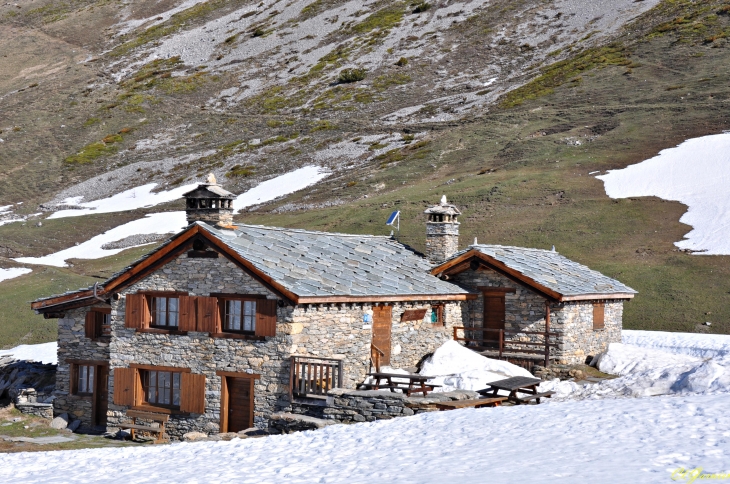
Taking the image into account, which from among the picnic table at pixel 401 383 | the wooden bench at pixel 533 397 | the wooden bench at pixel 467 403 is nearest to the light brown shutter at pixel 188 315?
the picnic table at pixel 401 383

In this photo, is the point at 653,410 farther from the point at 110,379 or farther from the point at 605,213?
the point at 605,213

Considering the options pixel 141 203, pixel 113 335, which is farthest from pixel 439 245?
pixel 141 203

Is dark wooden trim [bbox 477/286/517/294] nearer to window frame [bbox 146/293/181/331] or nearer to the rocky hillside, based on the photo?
window frame [bbox 146/293/181/331]

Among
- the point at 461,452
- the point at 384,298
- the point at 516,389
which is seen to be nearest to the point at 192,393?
the point at 384,298

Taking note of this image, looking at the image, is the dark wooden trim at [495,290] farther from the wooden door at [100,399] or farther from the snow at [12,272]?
the snow at [12,272]

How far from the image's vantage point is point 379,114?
101438mm

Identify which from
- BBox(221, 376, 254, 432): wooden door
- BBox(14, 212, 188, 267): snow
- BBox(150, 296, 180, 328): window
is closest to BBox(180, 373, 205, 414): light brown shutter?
BBox(221, 376, 254, 432): wooden door

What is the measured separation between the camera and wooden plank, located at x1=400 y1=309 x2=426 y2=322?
2688cm

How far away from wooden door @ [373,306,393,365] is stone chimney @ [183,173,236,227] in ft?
16.6

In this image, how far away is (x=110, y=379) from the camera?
2567 cm

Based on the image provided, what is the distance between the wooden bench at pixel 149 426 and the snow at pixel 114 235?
3362cm

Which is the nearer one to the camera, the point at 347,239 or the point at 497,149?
the point at 347,239

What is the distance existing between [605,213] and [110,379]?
110ft

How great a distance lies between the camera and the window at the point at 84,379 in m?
27.6
